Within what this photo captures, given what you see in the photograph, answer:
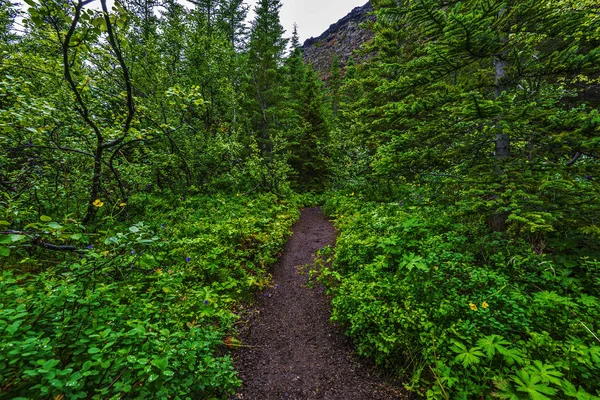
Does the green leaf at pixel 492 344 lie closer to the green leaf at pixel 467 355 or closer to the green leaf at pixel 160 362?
the green leaf at pixel 467 355

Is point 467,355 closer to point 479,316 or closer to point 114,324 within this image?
point 479,316

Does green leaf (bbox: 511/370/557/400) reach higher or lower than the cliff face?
lower

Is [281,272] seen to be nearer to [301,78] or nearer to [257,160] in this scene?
[257,160]

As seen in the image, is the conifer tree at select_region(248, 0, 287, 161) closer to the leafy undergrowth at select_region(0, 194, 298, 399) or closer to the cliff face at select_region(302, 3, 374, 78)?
the leafy undergrowth at select_region(0, 194, 298, 399)

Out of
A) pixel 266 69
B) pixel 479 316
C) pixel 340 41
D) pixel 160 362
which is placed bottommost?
pixel 479 316

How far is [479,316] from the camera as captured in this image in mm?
3053

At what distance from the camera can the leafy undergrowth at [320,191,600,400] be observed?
2.33m

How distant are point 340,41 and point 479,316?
78.1 m

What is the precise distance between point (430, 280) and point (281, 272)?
13.1ft

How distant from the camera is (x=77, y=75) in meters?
4.75

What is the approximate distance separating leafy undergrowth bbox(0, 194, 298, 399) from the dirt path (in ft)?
1.53

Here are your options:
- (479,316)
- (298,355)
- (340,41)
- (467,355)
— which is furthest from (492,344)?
(340,41)

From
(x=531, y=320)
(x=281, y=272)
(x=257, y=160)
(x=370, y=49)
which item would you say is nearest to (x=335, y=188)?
(x=257, y=160)

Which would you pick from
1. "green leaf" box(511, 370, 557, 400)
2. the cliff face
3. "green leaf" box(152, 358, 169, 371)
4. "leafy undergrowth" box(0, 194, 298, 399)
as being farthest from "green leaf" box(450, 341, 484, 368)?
the cliff face
